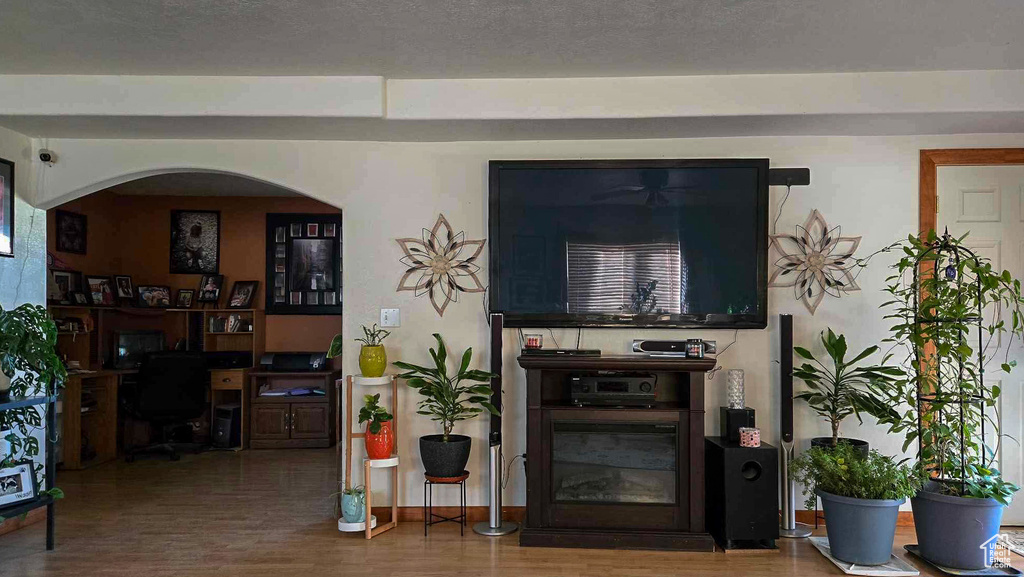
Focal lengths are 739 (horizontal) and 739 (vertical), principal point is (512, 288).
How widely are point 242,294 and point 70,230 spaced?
144cm

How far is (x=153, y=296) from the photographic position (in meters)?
6.58

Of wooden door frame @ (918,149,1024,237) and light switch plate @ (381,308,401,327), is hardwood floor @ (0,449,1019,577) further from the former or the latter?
wooden door frame @ (918,149,1024,237)

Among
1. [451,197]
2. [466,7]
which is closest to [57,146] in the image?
[451,197]

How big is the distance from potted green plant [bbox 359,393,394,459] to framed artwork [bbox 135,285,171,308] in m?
3.60

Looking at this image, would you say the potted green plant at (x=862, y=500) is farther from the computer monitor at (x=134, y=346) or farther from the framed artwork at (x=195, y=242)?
the framed artwork at (x=195, y=242)

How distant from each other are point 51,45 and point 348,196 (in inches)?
60.5

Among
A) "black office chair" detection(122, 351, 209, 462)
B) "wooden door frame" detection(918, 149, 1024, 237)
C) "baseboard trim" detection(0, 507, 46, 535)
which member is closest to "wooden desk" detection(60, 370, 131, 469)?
"black office chair" detection(122, 351, 209, 462)

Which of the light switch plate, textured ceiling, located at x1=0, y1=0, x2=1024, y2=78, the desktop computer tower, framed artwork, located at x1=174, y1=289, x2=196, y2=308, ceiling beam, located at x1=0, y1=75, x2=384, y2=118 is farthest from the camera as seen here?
framed artwork, located at x1=174, y1=289, x2=196, y2=308

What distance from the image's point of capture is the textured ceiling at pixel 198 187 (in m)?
6.00

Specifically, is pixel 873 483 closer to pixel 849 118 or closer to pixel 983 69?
pixel 849 118

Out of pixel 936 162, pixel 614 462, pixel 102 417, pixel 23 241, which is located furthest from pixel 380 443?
pixel 936 162

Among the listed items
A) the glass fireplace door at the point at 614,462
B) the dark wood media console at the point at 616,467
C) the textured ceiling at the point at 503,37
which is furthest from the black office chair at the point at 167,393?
the glass fireplace door at the point at 614,462

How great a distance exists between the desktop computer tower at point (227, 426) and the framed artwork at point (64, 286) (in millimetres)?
1389

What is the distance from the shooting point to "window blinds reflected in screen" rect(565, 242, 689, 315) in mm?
3938
